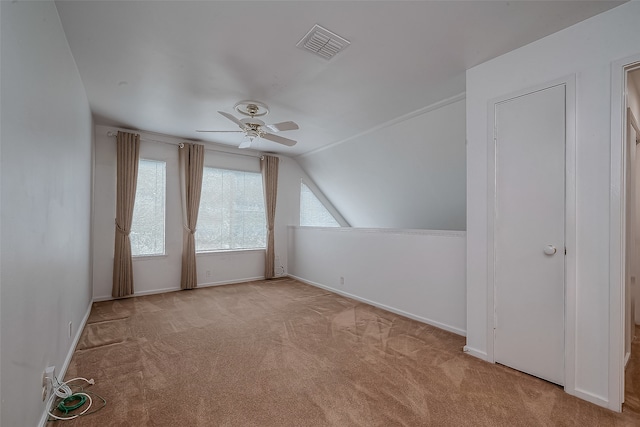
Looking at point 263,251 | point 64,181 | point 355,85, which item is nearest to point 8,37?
point 64,181

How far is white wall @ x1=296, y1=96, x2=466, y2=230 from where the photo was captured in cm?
368

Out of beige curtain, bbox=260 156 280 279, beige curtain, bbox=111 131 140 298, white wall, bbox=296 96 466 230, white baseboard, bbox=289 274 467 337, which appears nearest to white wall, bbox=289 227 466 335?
white baseboard, bbox=289 274 467 337

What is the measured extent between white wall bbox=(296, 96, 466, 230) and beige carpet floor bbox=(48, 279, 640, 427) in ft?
6.67

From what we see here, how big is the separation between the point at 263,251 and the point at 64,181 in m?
3.88

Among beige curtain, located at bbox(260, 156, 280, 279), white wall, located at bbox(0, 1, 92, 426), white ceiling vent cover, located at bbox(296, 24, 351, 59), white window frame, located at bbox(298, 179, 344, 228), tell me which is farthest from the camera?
white window frame, located at bbox(298, 179, 344, 228)

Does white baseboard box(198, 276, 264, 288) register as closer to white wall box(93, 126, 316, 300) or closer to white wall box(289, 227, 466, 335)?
white wall box(93, 126, 316, 300)

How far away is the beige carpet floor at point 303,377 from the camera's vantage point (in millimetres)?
1846

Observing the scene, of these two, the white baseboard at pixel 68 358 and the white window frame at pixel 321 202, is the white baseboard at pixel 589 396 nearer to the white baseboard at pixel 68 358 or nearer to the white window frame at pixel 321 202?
the white baseboard at pixel 68 358

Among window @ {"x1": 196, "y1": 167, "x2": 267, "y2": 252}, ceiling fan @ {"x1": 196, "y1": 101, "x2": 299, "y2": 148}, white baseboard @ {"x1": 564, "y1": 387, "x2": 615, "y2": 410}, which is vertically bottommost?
white baseboard @ {"x1": 564, "y1": 387, "x2": 615, "y2": 410}

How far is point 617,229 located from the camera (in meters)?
1.93

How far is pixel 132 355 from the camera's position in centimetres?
266

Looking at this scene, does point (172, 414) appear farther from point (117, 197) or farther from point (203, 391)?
point (117, 197)

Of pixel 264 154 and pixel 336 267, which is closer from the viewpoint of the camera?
pixel 336 267

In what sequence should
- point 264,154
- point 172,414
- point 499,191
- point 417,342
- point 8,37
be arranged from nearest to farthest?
point 8,37, point 172,414, point 499,191, point 417,342, point 264,154
